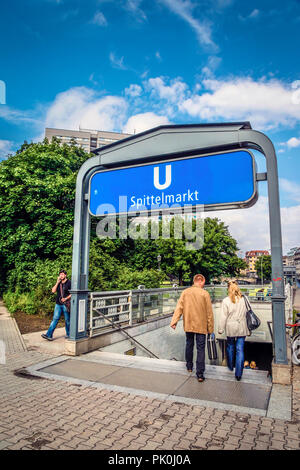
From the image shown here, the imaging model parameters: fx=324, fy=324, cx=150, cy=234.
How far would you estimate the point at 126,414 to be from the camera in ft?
13.0

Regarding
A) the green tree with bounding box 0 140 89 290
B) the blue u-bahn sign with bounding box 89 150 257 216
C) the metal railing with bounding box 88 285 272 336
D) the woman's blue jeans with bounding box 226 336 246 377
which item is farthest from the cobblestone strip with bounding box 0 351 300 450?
the green tree with bounding box 0 140 89 290

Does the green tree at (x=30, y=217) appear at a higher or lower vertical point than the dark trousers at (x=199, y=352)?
higher

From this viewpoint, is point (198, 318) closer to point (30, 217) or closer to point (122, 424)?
point (122, 424)

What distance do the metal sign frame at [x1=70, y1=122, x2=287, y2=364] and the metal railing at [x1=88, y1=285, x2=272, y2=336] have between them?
0.73 m

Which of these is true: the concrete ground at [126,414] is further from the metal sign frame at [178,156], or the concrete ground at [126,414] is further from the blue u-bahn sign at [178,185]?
the blue u-bahn sign at [178,185]

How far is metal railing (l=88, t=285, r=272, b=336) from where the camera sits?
7980mm

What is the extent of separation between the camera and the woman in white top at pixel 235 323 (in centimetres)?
553

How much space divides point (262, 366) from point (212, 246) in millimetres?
14819

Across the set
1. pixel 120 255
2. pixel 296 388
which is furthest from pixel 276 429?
pixel 120 255

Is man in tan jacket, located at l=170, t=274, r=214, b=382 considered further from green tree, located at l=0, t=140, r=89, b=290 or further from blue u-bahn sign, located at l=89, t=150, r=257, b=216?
green tree, located at l=0, t=140, r=89, b=290

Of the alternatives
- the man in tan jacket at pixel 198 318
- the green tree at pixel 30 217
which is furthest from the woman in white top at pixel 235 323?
the green tree at pixel 30 217

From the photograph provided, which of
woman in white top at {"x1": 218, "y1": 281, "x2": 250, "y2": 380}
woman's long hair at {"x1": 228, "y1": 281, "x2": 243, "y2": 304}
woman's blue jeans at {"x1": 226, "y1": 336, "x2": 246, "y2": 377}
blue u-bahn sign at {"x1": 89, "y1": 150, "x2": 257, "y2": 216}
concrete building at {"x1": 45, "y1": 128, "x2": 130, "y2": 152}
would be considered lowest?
woman's blue jeans at {"x1": 226, "y1": 336, "x2": 246, "y2": 377}

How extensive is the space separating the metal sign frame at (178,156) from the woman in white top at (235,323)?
1.69 ft

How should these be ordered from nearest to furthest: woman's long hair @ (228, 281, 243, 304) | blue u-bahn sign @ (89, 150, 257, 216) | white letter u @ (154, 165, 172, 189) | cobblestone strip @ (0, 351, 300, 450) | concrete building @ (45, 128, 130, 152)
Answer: cobblestone strip @ (0, 351, 300, 450) < woman's long hair @ (228, 281, 243, 304) < blue u-bahn sign @ (89, 150, 257, 216) < white letter u @ (154, 165, 172, 189) < concrete building @ (45, 128, 130, 152)
